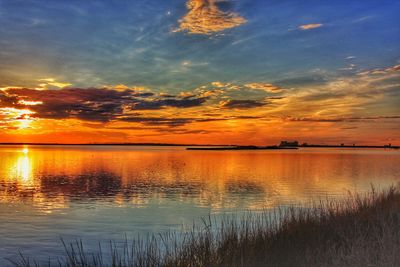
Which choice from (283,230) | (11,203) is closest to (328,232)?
(283,230)

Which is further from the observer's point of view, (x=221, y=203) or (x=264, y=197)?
(x=264, y=197)

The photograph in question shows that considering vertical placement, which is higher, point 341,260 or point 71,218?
point 341,260

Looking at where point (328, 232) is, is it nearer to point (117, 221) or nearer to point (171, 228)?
point (171, 228)

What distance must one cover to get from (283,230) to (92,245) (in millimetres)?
10072

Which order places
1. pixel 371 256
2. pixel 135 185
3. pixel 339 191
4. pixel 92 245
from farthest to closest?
pixel 135 185
pixel 339 191
pixel 92 245
pixel 371 256

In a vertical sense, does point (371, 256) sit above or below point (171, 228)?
above

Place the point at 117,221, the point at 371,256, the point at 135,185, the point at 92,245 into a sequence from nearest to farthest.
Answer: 1. the point at 371,256
2. the point at 92,245
3. the point at 117,221
4. the point at 135,185

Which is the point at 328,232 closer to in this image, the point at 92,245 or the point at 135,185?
the point at 92,245

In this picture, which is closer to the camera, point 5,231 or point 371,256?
point 371,256

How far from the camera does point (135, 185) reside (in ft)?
163

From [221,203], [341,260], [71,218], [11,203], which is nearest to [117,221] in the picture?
[71,218]

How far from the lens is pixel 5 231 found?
24.3 m

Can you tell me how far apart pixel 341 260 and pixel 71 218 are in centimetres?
2207

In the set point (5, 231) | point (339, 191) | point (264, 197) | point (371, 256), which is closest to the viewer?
point (371, 256)
